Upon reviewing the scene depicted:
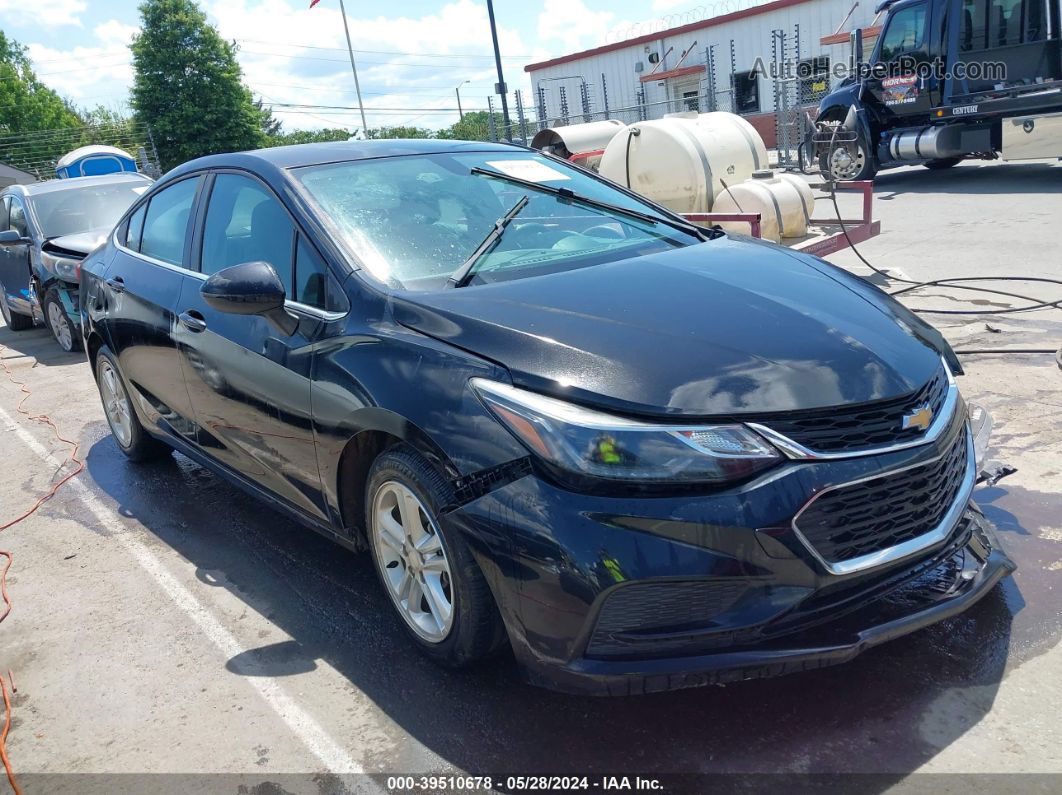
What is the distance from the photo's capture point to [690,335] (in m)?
2.60

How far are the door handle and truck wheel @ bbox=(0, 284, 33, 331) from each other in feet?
28.7

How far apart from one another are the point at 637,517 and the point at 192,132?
163 ft

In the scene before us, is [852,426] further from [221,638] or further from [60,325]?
[60,325]

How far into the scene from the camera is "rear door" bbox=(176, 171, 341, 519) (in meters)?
3.29

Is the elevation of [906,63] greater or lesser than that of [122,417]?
greater

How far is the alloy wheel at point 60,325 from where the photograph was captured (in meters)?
9.54

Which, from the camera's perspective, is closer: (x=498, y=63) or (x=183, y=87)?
(x=498, y=63)

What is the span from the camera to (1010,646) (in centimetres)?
282

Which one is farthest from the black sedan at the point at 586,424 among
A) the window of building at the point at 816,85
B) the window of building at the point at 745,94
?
the window of building at the point at 745,94

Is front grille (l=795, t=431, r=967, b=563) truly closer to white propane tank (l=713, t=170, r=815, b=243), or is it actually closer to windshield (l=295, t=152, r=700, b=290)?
windshield (l=295, t=152, r=700, b=290)

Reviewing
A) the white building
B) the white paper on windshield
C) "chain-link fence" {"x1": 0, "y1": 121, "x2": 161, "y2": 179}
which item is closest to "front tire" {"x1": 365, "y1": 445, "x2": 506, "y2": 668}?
the white paper on windshield

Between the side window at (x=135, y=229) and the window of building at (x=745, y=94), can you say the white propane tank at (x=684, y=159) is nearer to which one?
the side window at (x=135, y=229)

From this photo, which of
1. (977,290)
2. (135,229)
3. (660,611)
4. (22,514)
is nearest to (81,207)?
(135,229)

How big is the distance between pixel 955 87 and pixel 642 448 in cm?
1461
